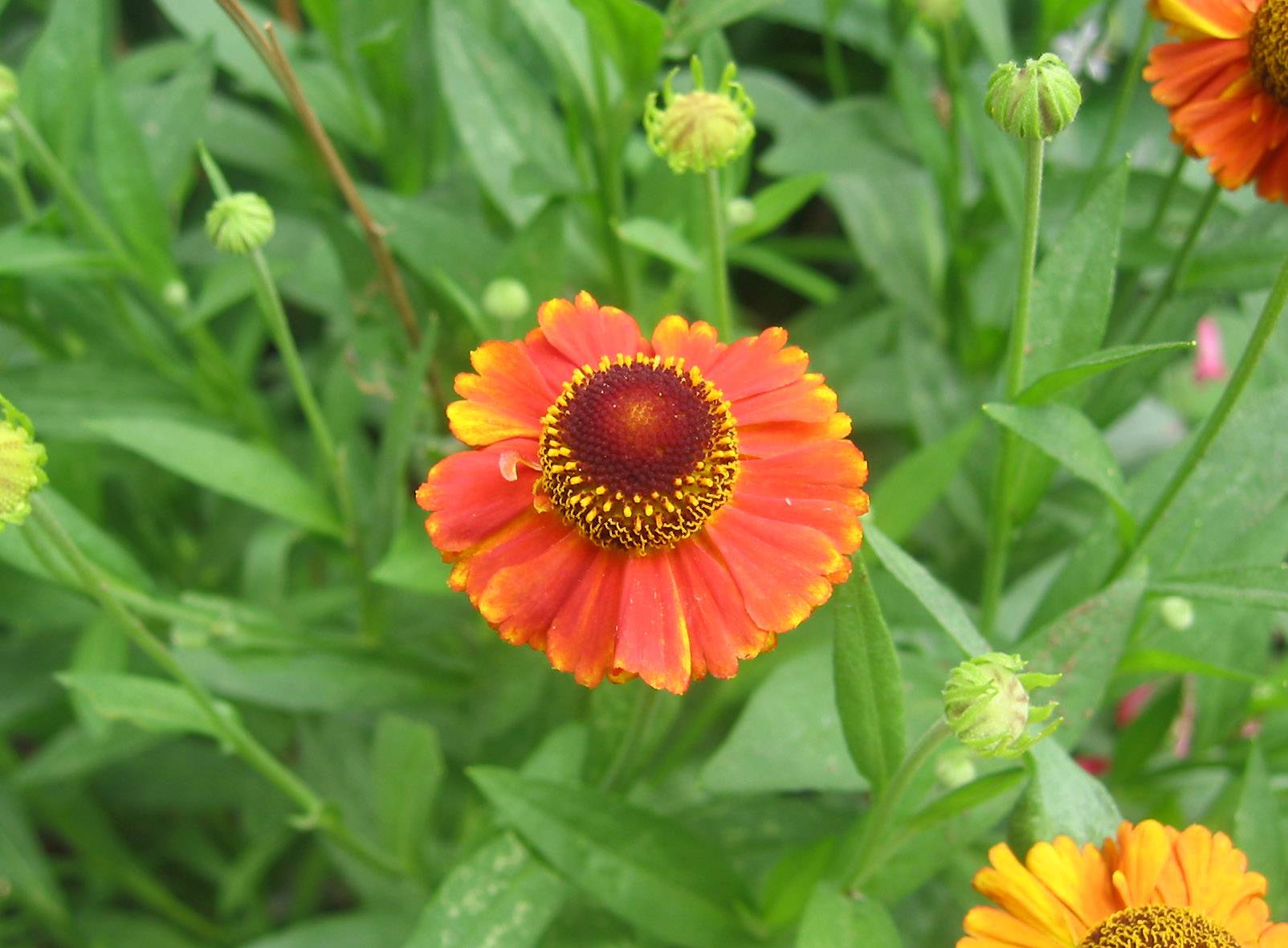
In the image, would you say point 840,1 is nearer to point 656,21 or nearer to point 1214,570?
point 656,21

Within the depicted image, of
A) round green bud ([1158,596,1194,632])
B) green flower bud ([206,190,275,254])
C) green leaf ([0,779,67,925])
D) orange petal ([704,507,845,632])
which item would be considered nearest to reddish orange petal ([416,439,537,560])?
orange petal ([704,507,845,632])

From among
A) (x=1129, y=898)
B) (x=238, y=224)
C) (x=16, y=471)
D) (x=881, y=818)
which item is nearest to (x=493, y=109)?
(x=238, y=224)

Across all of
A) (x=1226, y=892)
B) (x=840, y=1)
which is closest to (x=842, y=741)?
(x=1226, y=892)

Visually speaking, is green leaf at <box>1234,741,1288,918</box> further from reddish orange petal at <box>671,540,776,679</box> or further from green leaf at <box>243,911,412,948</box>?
green leaf at <box>243,911,412,948</box>

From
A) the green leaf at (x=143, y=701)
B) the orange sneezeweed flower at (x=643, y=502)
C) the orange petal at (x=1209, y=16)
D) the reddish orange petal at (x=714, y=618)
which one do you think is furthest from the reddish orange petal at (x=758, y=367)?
the green leaf at (x=143, y=701)

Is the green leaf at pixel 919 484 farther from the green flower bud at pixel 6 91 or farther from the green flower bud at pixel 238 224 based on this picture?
the green flower bud at pixel 6 91

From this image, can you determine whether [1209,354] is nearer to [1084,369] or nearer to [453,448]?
[1084,369]
